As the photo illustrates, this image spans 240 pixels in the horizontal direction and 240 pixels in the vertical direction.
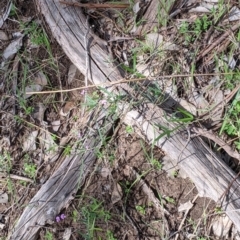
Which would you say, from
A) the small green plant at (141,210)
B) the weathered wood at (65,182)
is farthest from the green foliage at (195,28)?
the small green plant at (141,210)

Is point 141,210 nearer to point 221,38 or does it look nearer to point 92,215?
point 92,215

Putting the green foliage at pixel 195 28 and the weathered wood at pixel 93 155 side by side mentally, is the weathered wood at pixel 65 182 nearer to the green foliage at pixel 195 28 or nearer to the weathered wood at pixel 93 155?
the weathered wood at pixel 93 155

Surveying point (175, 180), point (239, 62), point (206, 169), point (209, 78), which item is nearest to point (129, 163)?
point (175, 180)

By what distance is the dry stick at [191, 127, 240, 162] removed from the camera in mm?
2619

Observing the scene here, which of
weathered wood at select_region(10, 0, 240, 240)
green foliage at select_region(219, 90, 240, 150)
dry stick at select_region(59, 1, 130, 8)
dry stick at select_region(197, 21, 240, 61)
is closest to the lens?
weathered wood at select_region(10, 0, 240, 240)

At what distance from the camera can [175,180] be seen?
2705 mm

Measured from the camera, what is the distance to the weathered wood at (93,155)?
2541 millimetres

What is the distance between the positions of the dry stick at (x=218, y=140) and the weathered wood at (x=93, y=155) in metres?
0.05

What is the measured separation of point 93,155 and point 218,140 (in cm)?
74

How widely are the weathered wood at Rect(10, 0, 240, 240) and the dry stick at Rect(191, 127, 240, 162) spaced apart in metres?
0.05

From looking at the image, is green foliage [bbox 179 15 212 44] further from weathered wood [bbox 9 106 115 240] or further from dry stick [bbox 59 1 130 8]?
weathered wood [bbox 9 106 115 240]

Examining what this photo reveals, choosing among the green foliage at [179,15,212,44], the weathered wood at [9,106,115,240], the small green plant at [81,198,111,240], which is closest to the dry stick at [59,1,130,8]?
the green foliage at [179,15,212,44]

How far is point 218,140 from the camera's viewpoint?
2629 millimetres

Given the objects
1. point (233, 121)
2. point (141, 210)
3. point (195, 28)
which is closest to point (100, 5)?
point (195, 28)
